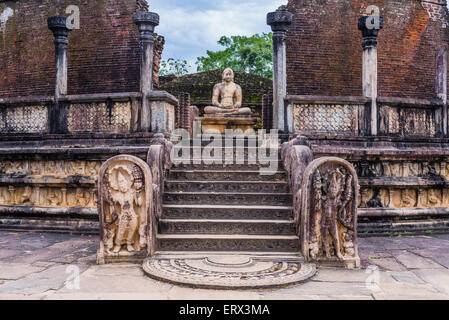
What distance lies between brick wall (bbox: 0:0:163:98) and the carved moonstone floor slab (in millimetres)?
8556

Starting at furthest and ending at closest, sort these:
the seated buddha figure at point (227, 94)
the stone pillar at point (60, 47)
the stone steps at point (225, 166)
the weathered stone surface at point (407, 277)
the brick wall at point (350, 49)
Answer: the brick wall at point (350, 49)
the seated buddha figure at point (227, 94)
the stone pillar at point (60, 47)
the stone steps at point (225, 166)
the weathered stone surface at point (407, 277)

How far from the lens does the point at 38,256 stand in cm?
545

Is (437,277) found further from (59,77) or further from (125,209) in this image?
(59,77)

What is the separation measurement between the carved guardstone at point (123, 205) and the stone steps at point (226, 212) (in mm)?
823

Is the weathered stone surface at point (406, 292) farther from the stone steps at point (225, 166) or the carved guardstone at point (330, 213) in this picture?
the stone steps at point (225, 166)

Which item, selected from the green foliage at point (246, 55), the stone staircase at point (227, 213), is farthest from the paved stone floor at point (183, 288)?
the green foliage at point (246, 55)

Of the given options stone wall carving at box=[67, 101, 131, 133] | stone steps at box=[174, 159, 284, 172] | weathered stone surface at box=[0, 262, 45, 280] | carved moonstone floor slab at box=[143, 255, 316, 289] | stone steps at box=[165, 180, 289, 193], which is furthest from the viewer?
stone wall carving at box=[67, 101, 131, 133]

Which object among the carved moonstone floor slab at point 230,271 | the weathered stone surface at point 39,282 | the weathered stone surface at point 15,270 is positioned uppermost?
the carved moonstone floor slab at point 230,271

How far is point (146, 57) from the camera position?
8.24 metres

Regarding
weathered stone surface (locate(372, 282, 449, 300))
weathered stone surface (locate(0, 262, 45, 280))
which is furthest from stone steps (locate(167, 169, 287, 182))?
weathered stone surface (locate(372, 282, 449, 300))

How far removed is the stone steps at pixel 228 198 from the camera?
6.12 metres

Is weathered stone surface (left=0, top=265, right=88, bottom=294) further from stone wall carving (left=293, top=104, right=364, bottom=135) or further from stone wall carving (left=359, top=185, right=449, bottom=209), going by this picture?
stone wall carving (left=359, top=185, right=449, bottom=209)

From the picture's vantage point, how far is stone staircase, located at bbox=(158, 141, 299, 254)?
537 centimetres

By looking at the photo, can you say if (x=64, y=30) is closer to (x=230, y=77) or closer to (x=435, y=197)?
(x=230, y=77)
